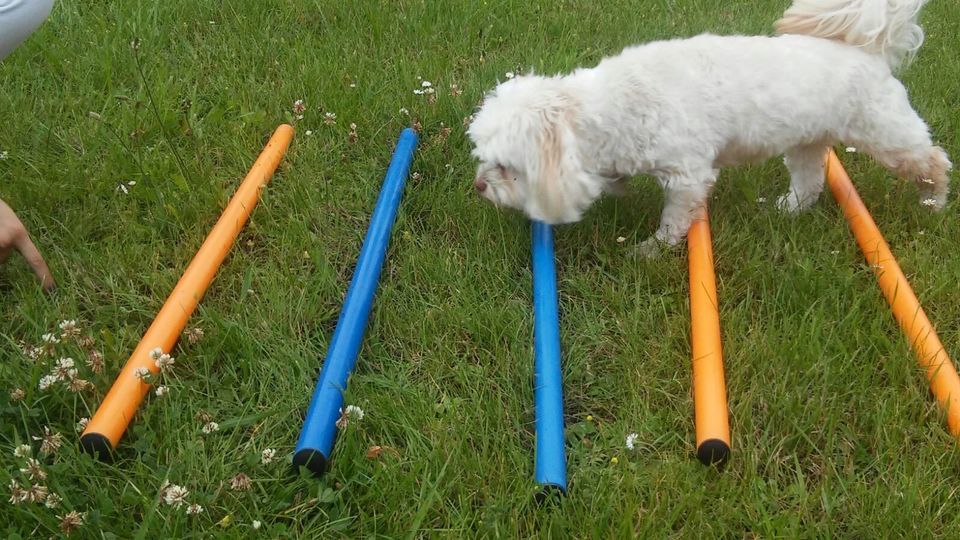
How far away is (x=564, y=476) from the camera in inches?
77.6

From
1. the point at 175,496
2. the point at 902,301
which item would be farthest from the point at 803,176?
the point at 175,496

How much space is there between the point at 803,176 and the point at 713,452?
5.41 feet

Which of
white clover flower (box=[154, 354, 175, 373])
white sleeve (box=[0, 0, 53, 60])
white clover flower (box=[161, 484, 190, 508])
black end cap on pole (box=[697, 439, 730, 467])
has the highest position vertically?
white sleeve (box=[0, 0, 53, 60])

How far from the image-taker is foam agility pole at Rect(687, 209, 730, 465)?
6.70ft

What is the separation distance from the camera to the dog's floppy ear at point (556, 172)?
8.41 feet

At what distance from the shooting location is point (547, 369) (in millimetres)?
2258

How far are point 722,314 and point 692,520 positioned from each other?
881 mm

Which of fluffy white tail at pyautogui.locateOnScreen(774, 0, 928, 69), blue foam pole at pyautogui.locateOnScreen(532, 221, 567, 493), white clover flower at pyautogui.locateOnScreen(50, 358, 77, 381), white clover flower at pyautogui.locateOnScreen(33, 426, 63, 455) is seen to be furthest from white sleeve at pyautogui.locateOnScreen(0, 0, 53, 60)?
fluffy white tail at pyautogui.locateOnScreen(774, 0, 928, 69)

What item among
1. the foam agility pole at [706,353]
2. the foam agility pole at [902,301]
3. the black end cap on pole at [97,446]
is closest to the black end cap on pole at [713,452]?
the foam agility pole at [706,353]

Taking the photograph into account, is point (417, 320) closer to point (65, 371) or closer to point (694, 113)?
point (65, 371)

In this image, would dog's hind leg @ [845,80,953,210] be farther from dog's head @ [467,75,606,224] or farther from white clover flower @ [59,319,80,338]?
white clover flower @ [59,319,80,338]

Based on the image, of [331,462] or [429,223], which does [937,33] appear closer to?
[429,223]

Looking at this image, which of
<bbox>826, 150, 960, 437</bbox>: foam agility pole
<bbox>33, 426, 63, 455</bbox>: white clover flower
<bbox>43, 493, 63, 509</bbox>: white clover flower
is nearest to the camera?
<bbox>43, 493, 63, 509</bbox>: white clover flower

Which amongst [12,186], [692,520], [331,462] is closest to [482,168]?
[331,462]
